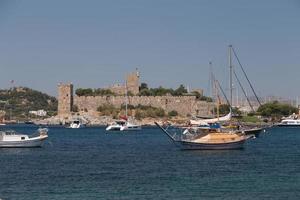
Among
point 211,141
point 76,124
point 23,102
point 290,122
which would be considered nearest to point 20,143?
point 211,141

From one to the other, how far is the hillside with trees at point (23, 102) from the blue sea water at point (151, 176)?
356 feet

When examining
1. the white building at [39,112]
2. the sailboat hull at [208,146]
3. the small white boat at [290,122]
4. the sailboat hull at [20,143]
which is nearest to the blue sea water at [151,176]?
the sailboat hull at [208,146]

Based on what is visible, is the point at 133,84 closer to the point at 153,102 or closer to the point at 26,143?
the point at 153,102

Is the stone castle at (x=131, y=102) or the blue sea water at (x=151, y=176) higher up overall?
the stone castle at (x=131, y=102)

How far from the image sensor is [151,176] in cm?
2197

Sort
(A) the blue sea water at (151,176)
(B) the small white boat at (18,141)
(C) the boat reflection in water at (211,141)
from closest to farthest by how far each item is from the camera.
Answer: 1. (A) the blue sea water at (151,176)
2. (C) the boat reflection in water at (211,141)
3. (B) the small white boat at (18,141)

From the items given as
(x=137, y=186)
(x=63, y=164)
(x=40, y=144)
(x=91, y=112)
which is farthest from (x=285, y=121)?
(x=137, y=186)

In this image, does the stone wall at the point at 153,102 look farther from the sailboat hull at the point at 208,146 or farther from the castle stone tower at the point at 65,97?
the sailboat hull at the point at 208,146

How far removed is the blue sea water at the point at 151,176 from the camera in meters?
17.9

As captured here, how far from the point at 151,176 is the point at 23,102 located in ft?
441

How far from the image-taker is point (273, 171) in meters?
23.6

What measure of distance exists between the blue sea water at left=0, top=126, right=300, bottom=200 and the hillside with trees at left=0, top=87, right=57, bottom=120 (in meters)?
108

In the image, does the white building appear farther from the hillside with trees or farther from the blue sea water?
the blue sea water

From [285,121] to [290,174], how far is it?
76029 mm
